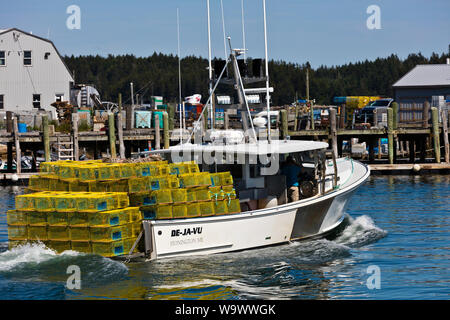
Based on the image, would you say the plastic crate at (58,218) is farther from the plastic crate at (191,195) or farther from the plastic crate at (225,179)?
the plastic crate at (225,179)

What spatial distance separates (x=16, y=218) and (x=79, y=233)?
1584 millimetres

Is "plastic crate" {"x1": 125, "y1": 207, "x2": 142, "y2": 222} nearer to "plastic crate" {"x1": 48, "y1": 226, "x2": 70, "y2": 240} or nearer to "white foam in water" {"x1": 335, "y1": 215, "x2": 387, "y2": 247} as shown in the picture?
"plastic crate" {"x1": 48, "y1": 226, "x2": 70, "y2": 240}

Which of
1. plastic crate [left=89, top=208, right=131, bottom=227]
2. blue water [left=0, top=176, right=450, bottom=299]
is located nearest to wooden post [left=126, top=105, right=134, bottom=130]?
blue water [left=0, top=176, right=450, bottom=299]

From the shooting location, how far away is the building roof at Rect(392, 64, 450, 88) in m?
49.3

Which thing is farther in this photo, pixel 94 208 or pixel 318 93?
pixel 318 93

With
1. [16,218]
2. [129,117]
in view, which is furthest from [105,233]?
[129,117]

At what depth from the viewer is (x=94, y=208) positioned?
13.8 metres

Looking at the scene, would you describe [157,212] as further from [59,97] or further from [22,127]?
[59,97]

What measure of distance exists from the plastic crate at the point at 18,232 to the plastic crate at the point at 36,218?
7.7 inches

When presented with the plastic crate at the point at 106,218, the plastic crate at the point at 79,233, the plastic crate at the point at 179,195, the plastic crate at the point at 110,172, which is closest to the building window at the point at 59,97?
the plastic crate at the point at 110,172

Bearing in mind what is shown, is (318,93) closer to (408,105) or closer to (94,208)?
(408,105)

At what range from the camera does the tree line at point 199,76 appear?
106188 millimetres
